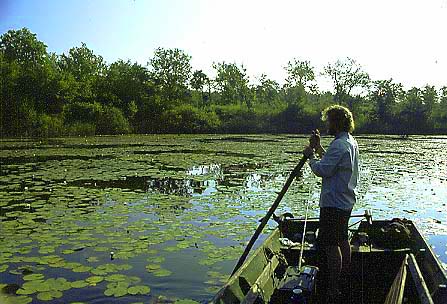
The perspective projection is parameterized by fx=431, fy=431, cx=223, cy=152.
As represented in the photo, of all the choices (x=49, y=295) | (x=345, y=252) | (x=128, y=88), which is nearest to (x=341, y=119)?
(x=345, y=252)

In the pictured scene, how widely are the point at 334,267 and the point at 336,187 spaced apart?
761 millimetres

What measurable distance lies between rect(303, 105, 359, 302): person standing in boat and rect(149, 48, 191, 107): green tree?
51.5 m

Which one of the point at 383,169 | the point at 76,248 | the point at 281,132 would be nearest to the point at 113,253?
the point at 76,248

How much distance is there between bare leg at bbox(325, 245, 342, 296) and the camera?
160 inches

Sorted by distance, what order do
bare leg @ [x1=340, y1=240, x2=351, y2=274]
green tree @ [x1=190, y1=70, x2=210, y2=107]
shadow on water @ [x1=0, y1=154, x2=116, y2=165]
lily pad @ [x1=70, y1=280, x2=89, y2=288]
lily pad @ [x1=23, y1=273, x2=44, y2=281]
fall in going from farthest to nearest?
green tree @ [x1=190, y1=70, x2=210, y2=107] < shadow on water @ [x1=0, y1=154, x2=116, y2=165] < lily pad @ [x1=23, y1=273, x2=44, y2=281] < lily pad @ [x1=70, y1=280, x2=89, y2=288] < bare leg @ [x1=340, y1=240, x2=351, y2=274]

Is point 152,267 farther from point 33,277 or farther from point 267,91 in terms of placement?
point 267,91

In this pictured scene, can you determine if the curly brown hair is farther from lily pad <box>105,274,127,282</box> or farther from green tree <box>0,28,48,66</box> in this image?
green tree <box>0,28,48,66</box>

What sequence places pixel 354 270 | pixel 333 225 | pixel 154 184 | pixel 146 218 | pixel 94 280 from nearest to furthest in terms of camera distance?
1. pixel 333 225
2. pixel 354 270
3. pixel 94 280
4. pixel 146 218
5. pixel 154 184

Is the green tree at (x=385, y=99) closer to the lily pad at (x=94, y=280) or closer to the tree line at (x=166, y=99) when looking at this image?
the tree line at (x=166, y=99)

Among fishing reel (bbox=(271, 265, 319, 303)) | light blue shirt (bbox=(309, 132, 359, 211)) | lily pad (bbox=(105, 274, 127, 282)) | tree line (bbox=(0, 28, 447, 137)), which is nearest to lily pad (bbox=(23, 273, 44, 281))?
lily pad (bbox=(105, 274, 127, 282))

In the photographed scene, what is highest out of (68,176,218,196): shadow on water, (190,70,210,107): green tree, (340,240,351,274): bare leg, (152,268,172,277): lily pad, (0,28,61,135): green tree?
(190,70,210,107): green tree

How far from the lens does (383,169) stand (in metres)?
16.2

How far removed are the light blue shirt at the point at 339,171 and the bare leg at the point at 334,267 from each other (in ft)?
1.40

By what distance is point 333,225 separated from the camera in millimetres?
4066
